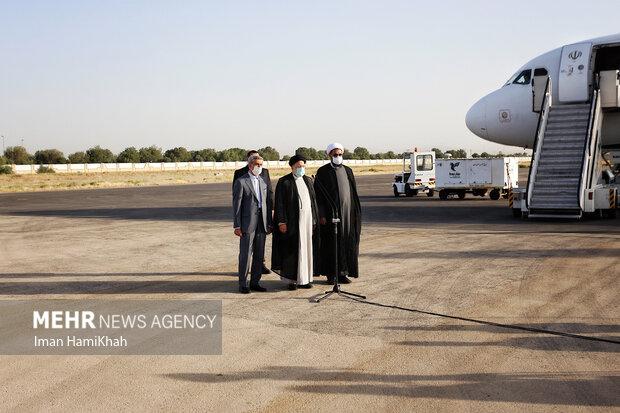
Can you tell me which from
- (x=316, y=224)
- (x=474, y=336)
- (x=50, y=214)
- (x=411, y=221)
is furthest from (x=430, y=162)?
(x=474, y=336)

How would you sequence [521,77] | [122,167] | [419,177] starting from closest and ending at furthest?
[521,77], [419,177], [122,167]

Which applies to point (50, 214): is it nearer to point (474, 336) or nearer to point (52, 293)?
point (52, 293)

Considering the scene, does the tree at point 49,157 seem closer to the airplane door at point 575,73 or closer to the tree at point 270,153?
the tree at point 270,153

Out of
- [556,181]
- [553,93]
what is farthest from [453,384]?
[553,93]

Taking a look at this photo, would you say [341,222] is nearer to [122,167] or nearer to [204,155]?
[122,167]

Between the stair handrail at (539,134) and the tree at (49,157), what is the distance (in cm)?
11851

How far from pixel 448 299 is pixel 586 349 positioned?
249 cm

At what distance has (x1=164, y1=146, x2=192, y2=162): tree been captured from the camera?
15205cm

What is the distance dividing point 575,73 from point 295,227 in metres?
14.9

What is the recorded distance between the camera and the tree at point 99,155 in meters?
132

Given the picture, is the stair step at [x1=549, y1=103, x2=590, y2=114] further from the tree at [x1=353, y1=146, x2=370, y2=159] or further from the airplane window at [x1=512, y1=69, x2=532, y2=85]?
the tree at [x1=353, y1=146, x2=370, y2=159]

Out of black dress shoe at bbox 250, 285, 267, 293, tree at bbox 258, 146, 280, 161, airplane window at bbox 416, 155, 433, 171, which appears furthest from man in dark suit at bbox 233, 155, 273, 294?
tree at bbox 258, 146, 280, 161

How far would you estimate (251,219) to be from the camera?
365 inches

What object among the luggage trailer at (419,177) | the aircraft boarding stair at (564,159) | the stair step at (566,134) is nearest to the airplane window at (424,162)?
the luggage trailer at (419,177)
